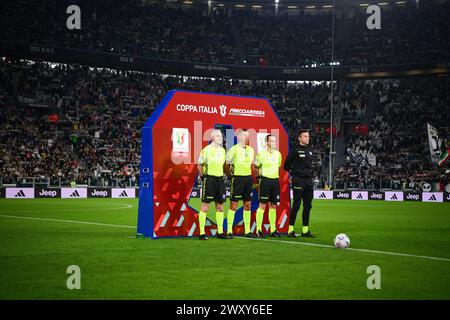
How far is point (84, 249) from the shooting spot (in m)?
13.7

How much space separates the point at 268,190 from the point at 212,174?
1.87 m

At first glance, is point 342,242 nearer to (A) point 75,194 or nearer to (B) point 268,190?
(B) point 268,190

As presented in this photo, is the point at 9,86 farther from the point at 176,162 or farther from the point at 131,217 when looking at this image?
the point at 176,162

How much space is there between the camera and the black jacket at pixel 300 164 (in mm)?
16859

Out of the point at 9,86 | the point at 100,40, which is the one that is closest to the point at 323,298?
the point at 9,86

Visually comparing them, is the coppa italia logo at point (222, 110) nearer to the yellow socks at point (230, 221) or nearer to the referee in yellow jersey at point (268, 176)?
the referee in yellow jersey at point (268, 176)

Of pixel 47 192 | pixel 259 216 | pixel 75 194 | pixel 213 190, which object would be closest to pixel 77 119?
pixel 75 194

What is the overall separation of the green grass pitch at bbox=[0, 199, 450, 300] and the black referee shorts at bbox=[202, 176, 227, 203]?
42.8 inches

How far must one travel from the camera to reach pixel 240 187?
651 inches

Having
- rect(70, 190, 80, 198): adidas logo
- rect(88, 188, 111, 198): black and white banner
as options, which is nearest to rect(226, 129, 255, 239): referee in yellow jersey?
rect(70, 190, 80, 198): adidas logo

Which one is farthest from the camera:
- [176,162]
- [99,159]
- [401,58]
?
[401,58]

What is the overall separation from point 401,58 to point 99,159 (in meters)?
30.6

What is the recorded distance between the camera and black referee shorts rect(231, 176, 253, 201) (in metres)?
16.5
